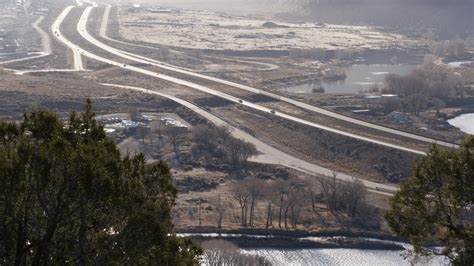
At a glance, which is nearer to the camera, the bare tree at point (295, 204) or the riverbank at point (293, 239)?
the riverbank at point (293, 239)

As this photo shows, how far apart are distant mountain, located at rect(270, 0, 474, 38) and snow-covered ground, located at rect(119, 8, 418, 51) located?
9722 millimetres

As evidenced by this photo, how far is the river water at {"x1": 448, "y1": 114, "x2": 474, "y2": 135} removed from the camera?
55.0 meters

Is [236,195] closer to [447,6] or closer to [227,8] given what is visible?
[447,6]

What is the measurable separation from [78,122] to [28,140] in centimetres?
94

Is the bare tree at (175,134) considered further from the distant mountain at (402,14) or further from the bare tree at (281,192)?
the distant mountain at (402,14)

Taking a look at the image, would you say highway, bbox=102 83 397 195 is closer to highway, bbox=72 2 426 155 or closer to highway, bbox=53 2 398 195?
highway, bbox=53 2 398 195

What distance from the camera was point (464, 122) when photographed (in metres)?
57.5

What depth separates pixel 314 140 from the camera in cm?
4803

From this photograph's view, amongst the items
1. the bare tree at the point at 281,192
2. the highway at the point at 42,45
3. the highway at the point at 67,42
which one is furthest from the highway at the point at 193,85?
the bare tree at the point at 281,192

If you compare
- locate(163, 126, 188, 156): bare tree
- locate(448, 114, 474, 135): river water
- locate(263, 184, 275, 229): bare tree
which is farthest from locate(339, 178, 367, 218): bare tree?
locate(448, 114, 474, 135): river water

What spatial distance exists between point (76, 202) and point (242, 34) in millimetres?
99287

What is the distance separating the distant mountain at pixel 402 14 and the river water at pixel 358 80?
32978mm

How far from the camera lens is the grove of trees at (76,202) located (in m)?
10.3

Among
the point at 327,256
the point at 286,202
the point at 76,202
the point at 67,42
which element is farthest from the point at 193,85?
the point at 76,202
